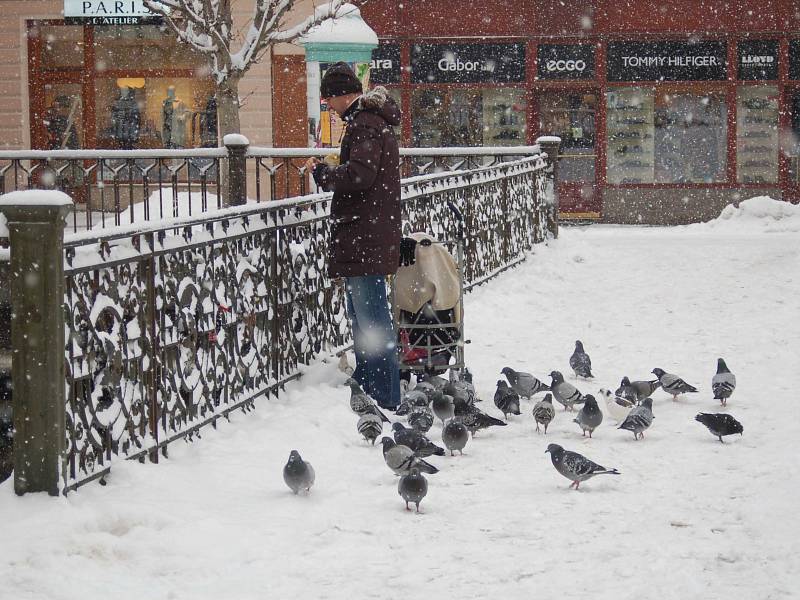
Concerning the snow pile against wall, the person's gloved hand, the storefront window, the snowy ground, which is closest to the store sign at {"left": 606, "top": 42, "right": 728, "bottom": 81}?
the storefront window

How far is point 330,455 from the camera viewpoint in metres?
7.68

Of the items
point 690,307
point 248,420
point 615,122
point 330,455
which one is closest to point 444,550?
point 330,455

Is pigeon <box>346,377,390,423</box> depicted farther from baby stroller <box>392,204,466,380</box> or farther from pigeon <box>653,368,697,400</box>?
pigeon <box>653,368,697,400</box>

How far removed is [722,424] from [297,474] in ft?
9.23

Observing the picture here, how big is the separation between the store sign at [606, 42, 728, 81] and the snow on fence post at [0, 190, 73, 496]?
20.2 m

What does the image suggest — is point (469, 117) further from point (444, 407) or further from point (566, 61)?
point (444, 407)

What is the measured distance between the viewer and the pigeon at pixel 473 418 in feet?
26.9

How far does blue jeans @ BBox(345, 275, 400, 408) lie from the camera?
8.84 meters

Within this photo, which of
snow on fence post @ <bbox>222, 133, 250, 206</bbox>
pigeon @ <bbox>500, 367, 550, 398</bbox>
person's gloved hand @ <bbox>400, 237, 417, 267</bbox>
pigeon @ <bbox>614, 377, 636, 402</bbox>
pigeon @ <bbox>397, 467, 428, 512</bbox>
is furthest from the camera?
snow on fence post @ <bbox>222, 133, 250, 206</bbox>

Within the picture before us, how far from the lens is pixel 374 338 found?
888cm

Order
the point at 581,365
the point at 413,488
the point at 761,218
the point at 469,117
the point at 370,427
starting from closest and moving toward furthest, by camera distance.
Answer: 1. the point at 413,488
2. the point at 370,427
3. the point at 581,365
4. the point at 761,218
5. the point at 469,117

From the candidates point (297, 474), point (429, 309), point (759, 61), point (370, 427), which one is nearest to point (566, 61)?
point (759, 61)

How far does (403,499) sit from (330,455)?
3.14 feet

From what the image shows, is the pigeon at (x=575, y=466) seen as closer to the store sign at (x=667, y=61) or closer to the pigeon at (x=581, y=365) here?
the pigeon at (x=581, y=365)
